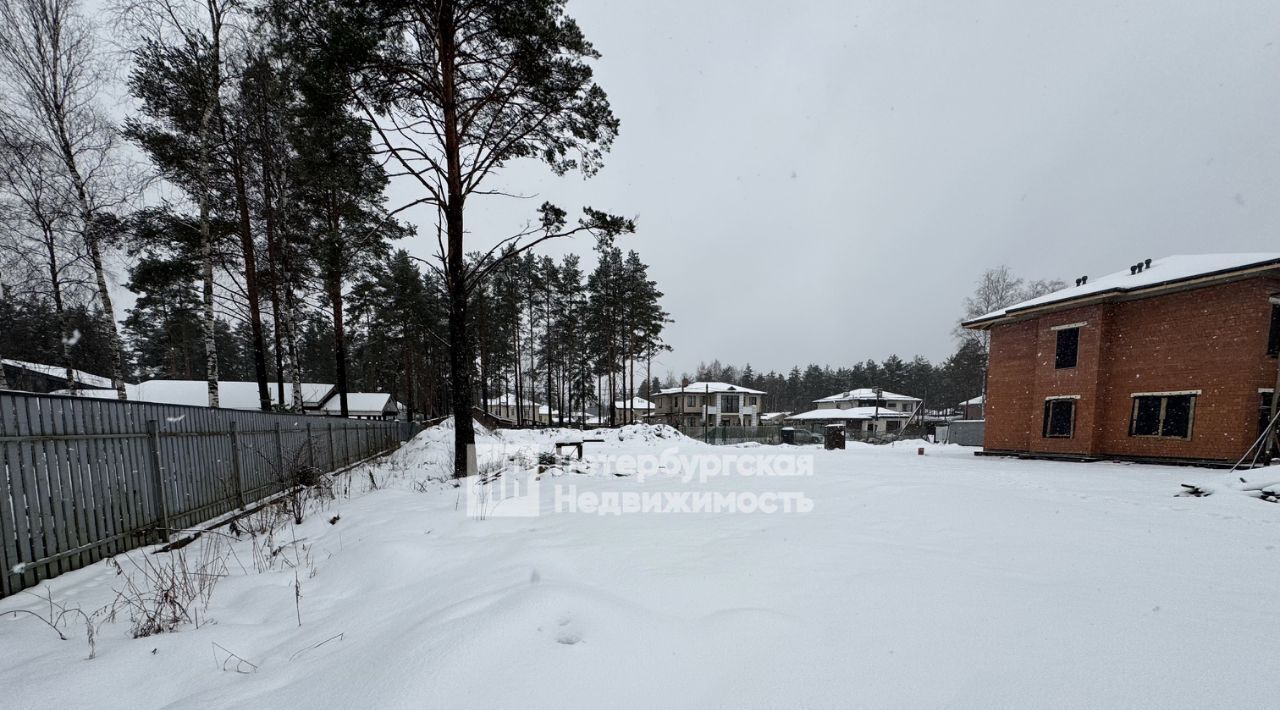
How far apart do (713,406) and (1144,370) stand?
→ 106 ft

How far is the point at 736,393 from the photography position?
43.6m

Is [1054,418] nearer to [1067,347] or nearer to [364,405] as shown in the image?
[1067,347]

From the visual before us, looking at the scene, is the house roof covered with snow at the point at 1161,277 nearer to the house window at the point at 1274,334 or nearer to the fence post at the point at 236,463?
the house window at the point at 1274,334

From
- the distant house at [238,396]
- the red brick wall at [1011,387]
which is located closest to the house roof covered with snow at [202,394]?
the distant house at [238,396]

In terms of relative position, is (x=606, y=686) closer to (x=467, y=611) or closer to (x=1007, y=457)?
(x=467, y=611)

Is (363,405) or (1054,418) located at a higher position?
(1054,418)

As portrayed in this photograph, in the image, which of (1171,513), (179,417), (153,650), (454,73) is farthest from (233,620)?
(1171,513)

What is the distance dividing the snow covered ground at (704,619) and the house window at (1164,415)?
10.1 metres

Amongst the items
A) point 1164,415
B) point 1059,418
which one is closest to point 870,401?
point 1059,418

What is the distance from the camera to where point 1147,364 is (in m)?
11.8

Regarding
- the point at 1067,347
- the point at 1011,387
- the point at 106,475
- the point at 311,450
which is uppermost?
the point at 1067,347

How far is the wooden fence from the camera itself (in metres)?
3.38

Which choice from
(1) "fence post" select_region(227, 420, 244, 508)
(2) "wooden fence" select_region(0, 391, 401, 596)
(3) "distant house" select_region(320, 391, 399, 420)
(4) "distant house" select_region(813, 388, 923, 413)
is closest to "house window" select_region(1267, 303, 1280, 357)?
(2) "wooden fence" select_region(0, 391, 401, 596)

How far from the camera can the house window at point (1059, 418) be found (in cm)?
1298
